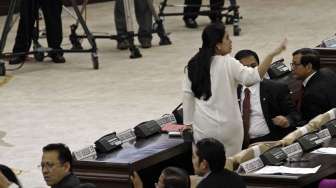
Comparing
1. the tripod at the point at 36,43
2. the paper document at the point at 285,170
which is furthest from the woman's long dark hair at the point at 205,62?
the tripod at the point at 36,43

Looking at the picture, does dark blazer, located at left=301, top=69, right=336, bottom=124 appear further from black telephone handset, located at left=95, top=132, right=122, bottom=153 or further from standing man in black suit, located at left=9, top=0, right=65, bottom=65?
standing man in black suit, located at left=9, top=0, right=65, bottom=65

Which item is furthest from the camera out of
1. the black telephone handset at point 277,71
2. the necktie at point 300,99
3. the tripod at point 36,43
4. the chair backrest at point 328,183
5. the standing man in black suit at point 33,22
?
the standing man in black suit at point 33,22

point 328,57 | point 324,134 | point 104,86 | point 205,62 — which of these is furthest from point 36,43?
point 324,134

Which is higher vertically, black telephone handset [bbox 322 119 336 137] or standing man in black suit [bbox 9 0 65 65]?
black telephone handset [bbox 322 119 336 137]

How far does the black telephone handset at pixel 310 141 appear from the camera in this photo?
8.76 meters

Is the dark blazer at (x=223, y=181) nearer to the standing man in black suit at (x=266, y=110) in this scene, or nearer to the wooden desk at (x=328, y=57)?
the standing man in black suit at (x=266, y=110)

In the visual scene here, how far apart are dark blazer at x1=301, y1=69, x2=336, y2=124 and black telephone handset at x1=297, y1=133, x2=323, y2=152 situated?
3.73ft

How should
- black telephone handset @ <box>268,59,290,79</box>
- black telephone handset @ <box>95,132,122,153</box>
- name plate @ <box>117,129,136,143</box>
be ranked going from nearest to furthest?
black telephone handset @ <box>95,132,122,153</box> → name plate @ <box>117,129,136,143</box> → black telephone handset @ <box>268,59,290,79</box>

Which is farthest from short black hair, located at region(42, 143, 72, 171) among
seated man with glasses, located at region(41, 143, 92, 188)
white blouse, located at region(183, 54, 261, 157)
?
white blouse, located at region(183, 54, 261, 157)

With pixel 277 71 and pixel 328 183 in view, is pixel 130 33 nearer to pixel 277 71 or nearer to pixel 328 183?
pixel 277 71

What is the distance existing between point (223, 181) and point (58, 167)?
1.18m

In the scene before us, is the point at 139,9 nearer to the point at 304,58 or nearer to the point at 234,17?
the point at 234,17

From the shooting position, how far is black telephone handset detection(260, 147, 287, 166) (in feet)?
27.6

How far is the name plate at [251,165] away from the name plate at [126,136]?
1.51m
